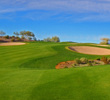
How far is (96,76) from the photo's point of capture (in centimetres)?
974

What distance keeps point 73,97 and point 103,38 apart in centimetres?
9244

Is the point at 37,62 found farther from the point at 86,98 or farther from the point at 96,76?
the point at 86,98

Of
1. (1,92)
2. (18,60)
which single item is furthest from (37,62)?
(1,92)

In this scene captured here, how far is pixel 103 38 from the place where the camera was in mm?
95312

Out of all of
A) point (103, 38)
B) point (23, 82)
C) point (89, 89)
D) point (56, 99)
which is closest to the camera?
point (56, 99)

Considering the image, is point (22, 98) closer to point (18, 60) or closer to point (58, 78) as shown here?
point (58, 78)

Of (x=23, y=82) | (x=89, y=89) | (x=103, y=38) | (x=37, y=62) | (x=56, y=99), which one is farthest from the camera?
(x=103, y=38)

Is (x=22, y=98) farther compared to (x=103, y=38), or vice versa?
(x=103, y=38)

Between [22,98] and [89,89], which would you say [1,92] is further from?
[89,89]

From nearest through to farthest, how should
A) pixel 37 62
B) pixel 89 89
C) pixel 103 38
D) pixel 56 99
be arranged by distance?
pixel 56 99 → pixel 89 89 → pixel 37 62 → pixel 103 38

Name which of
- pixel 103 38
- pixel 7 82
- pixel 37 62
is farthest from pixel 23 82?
pixel 103 38

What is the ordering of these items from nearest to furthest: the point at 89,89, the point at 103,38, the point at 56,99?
the point at 56,99 → the point at 89,89 → the point at 103,38

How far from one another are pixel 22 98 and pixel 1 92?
148cm

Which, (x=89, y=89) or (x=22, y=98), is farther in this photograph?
(x=89, y=89)
